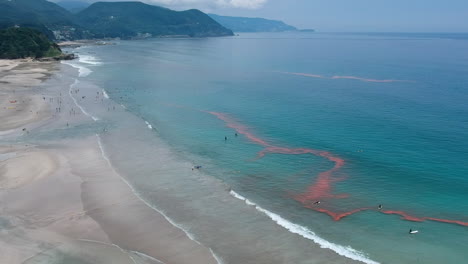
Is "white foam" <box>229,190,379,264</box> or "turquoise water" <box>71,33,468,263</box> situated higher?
"turquoise water" <box>71,33,468,263</box>

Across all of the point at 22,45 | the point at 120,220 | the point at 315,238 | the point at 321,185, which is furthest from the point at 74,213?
the point at 22,45

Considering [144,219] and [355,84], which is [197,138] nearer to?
[144,219]

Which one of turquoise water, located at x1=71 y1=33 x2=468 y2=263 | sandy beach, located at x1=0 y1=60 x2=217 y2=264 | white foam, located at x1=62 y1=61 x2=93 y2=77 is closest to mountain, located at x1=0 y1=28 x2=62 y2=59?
white foam, located at x1=62 y1=61 x2=93 y2=77

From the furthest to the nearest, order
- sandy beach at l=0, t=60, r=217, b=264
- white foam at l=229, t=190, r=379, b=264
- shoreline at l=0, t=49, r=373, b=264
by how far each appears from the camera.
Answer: white foam at l=229, t=190, r=379, b=264, shoreline at l=0, t=49, r=373, b=264, sandy beach at l=0, t=60, r=217, b=264

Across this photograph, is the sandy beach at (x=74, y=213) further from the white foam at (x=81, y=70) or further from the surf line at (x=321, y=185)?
the white foam at (x=81, y=70)

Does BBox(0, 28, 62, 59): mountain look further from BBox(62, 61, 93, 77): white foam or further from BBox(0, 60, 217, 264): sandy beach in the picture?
BBox(0, 60, 217, 264): sandy beach

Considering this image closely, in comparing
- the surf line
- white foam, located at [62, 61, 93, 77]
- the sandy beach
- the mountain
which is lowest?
the sandy beach
